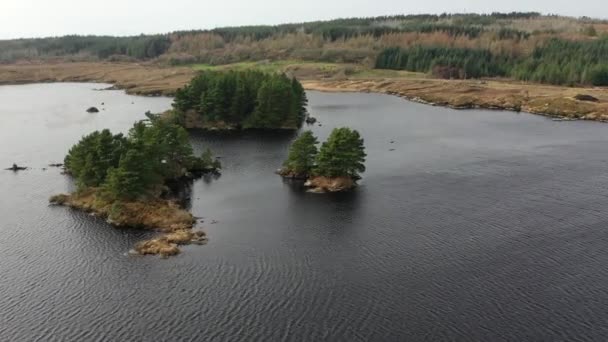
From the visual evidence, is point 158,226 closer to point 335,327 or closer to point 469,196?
point 335,327

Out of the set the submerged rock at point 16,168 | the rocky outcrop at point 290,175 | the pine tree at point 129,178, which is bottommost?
the submerged rock at point 16,168

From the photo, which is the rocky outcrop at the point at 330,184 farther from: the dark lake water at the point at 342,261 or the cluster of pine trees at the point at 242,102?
the cluster of pine trees at the point at 242,102

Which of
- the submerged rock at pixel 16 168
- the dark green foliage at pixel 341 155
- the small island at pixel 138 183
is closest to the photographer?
the small island at pixel 138 183

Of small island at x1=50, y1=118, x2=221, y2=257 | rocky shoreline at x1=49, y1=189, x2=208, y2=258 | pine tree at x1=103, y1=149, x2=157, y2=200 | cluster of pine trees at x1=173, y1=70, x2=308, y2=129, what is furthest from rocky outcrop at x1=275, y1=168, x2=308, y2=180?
cluster of pine trees at x1=173, y1=70, x2=308, y2=129

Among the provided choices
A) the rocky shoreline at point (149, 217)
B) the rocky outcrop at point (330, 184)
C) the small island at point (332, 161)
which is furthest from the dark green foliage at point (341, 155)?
the rocky shoreline at point (149, 217)

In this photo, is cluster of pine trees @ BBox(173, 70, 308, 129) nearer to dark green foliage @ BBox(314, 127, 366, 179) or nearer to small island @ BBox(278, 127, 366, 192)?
small island @ BBox(278, 127, 366, 192)

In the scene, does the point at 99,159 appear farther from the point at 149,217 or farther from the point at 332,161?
the point at 332,161
